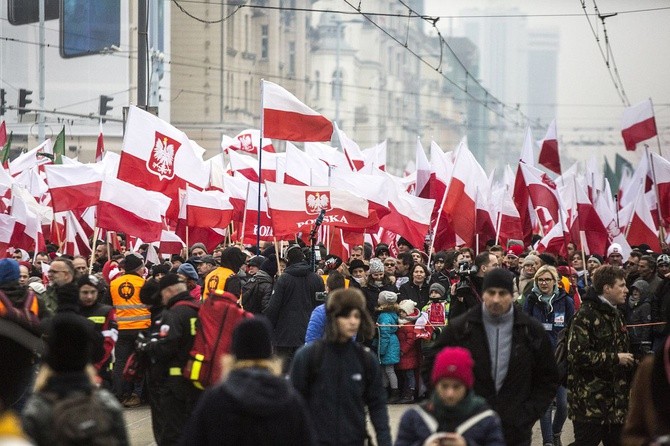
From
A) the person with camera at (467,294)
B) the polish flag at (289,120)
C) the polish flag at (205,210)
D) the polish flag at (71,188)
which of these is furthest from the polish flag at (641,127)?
the person with camera at (467,294)

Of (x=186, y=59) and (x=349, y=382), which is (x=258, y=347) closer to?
(x=349, y=382)

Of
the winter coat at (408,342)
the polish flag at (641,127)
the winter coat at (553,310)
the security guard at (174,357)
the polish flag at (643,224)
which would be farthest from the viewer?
the polish flag at (641,127)

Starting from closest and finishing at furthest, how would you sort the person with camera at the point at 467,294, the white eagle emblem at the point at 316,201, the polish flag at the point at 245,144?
the person with camera at the point at 467,294
the white eagle emblem at the point at 316,201
the polish flag at the point at 245,144

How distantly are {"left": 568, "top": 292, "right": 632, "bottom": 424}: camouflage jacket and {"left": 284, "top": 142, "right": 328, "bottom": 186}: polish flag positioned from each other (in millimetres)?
12077

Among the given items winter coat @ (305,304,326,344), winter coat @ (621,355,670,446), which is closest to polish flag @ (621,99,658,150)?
winter coat @ (305,304,326,344)

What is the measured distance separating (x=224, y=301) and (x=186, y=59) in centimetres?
6274

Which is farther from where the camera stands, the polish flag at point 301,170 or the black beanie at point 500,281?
the polish flag at point 301,170

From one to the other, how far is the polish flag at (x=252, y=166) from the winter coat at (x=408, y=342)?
9.21m

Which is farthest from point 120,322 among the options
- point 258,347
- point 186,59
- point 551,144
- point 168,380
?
point 186,59

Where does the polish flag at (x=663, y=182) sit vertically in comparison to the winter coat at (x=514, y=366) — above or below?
above

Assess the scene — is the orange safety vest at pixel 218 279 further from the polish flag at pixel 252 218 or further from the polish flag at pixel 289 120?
the polish flag at pixel 252 218

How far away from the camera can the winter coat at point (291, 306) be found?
12.9 metres

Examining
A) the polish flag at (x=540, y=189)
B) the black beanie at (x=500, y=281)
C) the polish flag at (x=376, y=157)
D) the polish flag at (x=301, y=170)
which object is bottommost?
the black beanie at (x=500, y=281)

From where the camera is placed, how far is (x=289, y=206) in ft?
Result: 54.3
